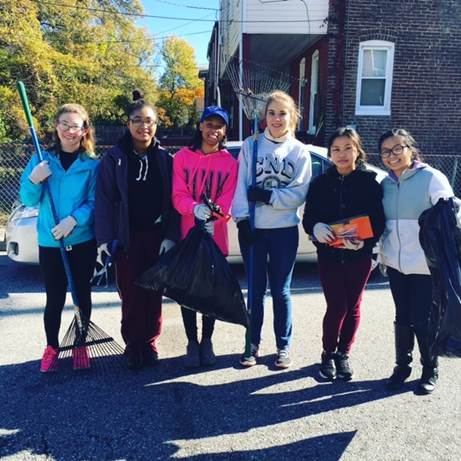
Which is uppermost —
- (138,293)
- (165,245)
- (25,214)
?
(165,245)

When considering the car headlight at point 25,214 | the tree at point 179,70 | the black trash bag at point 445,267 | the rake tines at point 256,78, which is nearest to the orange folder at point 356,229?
the black trash bag at point 445,267

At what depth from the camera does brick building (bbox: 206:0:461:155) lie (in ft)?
33.9

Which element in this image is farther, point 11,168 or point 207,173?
point 11,168

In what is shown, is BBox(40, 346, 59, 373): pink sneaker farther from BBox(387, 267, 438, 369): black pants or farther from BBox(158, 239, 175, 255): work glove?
BBox(387, 267, 438, 369): black pants

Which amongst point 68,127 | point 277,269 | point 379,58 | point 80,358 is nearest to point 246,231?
point 277,269

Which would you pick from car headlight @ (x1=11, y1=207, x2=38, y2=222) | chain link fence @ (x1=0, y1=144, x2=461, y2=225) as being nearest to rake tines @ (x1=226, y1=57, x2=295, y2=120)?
chain link fence @ (x1=0, y1=144, x2=461, y2=225)

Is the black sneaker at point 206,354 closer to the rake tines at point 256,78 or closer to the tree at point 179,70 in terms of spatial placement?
the rake tines at point 256,78

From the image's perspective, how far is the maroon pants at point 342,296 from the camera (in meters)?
3.24

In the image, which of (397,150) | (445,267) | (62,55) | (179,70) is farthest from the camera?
(179,70)

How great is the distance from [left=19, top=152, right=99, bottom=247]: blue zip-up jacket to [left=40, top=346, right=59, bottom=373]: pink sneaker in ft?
2.58

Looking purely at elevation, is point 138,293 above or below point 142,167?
below

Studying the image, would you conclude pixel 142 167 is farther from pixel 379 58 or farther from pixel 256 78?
pixel 256 78

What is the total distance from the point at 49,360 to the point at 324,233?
2.18m

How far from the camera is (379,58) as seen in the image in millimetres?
10781
